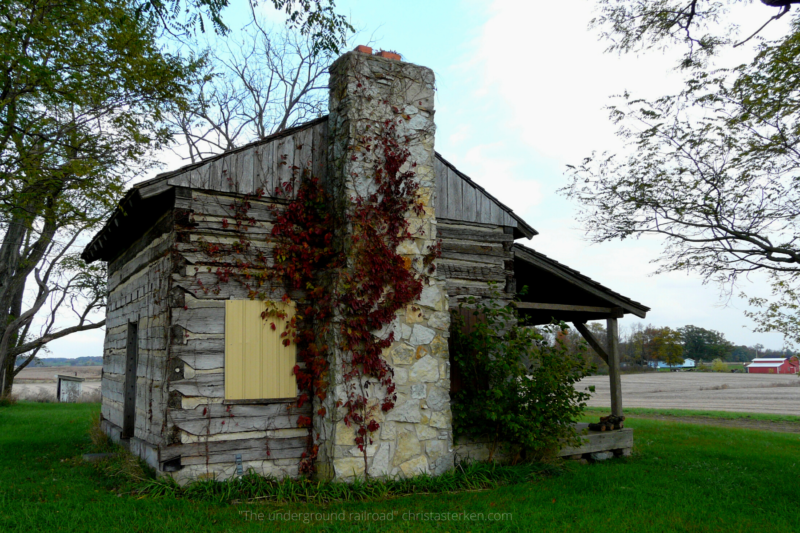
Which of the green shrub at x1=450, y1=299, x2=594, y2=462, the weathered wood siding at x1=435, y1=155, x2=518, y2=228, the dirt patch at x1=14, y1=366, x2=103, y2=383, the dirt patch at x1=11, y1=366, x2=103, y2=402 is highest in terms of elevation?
the weathered wood siding at x1=435, y1=155, x2=518, y2=228

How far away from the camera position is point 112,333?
10.7 m

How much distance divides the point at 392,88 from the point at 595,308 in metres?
5.67

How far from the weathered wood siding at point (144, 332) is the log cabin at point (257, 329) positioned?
0.04 meters

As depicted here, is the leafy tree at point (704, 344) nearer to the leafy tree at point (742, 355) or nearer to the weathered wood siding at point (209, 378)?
the leafy tree at point (742, 355)

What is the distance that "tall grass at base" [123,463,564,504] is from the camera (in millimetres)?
6234

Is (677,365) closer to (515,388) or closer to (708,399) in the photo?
(708,399)

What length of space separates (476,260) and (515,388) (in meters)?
2.33

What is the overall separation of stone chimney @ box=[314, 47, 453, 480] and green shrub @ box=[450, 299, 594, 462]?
2.03 feet

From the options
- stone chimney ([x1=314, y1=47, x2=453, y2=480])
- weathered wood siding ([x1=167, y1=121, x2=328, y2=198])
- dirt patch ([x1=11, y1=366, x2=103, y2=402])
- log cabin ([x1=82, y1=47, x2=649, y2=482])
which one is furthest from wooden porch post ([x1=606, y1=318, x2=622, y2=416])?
dirt patch ([x1=11, y1=366, x2=103, y2=402])

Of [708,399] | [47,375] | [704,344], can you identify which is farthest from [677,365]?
[47,375]

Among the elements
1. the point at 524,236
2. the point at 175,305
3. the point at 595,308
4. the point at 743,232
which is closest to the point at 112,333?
the point at 175,305

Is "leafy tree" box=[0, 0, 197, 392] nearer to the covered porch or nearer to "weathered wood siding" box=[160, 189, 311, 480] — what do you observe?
"weathered wood siding" box=[160, 189, 311, 480]

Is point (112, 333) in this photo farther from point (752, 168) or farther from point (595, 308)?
point (752, 168)

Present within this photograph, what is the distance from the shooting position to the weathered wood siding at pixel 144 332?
22.7 ft
